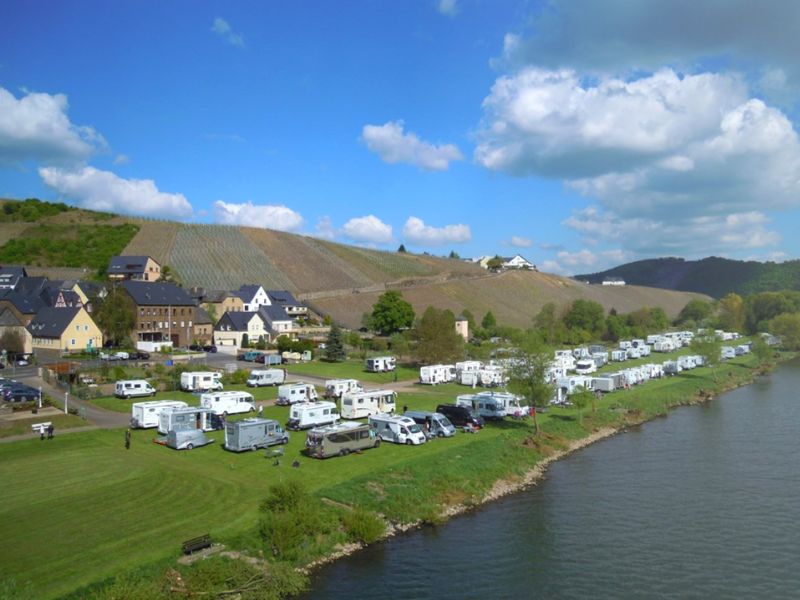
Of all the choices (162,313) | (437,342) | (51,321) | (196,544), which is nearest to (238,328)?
(162,313)

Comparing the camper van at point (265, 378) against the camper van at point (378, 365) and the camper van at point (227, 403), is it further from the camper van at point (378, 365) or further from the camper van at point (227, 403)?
the camper van at point (378, 365)

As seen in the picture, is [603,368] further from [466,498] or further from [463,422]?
[466,498]

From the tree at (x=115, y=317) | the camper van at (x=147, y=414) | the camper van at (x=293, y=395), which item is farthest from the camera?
the tree at (x=115, y=317)

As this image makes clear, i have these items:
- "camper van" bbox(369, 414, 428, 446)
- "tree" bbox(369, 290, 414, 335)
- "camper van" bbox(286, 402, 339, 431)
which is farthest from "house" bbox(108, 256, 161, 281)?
"camper van" bbox(369, 414, 428, 446)

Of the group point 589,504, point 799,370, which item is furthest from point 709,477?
point 799,370

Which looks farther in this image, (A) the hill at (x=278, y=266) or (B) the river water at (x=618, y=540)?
(A) the hill at (x=278, y=266)

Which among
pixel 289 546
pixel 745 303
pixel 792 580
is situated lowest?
pixel 792 580

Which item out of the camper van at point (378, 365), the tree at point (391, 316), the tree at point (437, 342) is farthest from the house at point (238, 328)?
the tree at point (437, 342)
